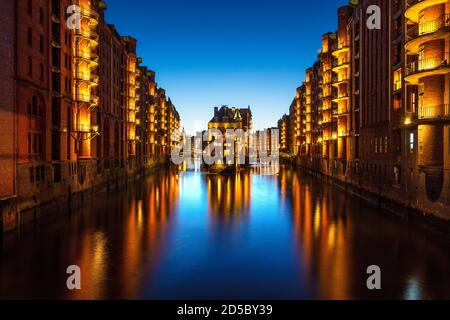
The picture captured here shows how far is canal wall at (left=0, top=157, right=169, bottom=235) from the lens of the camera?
27188 millimetres

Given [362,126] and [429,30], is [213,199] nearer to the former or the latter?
[362,126]

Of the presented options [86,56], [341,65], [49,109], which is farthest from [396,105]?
[86,56]

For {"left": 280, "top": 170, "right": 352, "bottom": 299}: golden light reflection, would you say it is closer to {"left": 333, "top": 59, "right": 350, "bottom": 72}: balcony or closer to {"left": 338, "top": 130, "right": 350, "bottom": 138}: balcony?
{"left": 338, "top": 130, "right": 350, "bottom": 138}: balcony

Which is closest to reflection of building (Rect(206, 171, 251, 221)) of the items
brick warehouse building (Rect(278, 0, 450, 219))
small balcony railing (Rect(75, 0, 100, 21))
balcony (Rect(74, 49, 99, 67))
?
brick warehouse building (Rect(278, 0, 450, 219))

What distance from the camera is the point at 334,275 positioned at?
63.1ft

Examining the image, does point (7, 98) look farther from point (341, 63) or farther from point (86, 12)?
point (341, 63)

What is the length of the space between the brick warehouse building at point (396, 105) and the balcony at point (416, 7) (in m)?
0.07

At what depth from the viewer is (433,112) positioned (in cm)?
2791

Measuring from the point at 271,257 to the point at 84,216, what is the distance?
20.6m

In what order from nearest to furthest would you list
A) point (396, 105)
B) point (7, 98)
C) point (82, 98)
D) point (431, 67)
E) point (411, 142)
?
point (7, 98)
point (431, 67)
point (411, 142)
point (396, 105)
point (82, 98)

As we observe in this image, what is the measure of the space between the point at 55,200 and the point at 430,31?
118 feet

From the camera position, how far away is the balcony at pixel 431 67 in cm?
2685

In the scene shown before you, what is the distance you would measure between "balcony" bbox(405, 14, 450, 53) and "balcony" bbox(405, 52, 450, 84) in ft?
4.89

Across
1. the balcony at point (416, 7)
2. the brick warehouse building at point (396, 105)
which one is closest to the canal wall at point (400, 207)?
the brick warehouse building at point (396, 105)
